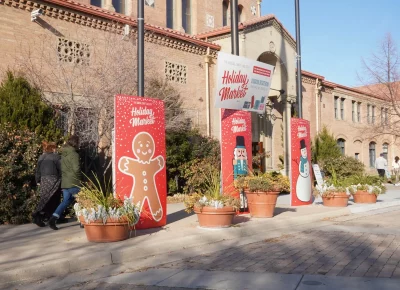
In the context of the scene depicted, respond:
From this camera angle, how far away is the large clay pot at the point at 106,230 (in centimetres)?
798

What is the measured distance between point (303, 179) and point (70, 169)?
23.8 ft

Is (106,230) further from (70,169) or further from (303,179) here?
(303,179)

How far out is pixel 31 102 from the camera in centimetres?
1330

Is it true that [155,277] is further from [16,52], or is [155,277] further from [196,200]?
[16,52]

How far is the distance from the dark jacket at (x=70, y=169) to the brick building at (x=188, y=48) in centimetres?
578

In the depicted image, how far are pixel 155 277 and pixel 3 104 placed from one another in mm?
8253

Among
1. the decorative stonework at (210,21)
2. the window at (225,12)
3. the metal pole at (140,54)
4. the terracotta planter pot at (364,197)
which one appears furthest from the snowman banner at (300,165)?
the window at (225,12)

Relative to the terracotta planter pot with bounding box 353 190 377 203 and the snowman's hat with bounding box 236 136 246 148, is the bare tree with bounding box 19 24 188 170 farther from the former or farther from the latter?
the terracotta planter pot with bounding box 353 190 377 203

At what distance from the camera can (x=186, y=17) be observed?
25.9 metres

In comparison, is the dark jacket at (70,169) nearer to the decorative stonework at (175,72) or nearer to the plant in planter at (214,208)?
the plant in planter at (214,208)

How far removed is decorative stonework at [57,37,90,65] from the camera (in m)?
15.9

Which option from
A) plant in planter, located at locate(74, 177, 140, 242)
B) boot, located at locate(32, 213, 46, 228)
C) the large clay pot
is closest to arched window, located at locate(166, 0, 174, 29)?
boot, located at locate(32, 213, 46, 228)

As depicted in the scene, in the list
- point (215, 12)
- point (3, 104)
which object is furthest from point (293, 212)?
point (215, 12)

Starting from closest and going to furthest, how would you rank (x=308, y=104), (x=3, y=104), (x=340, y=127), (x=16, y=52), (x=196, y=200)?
(x=196, y=200) < (x=3, y=104) < (x=16, y=52) < (x=308, y=104) < (x=340, y=127)
